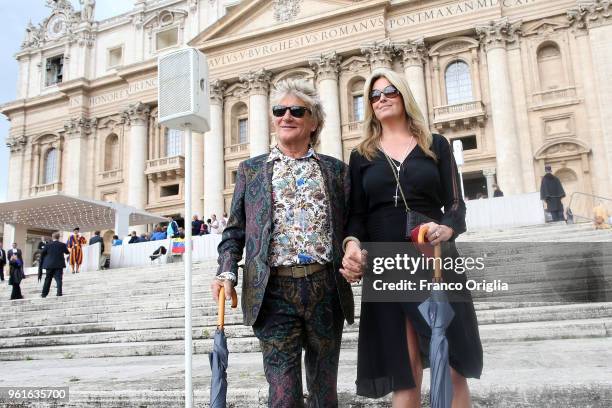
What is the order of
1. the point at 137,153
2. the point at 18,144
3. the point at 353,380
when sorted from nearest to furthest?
1. the point at 353,380
2. the point at 137,153
3. the point at 18,144

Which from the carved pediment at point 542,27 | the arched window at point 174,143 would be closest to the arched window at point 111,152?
the arched window at point 174,143

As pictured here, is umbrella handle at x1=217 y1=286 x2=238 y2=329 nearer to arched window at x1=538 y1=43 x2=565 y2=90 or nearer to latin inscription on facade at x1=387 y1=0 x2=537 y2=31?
arched window at x1=538 y1=43 x2=565 y2=90

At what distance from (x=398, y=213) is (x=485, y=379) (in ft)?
4.34

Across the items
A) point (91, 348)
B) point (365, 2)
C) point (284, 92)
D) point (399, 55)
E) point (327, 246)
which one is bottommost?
point (91, 348)

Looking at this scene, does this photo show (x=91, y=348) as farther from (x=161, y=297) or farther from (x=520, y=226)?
(x=520, y=226)

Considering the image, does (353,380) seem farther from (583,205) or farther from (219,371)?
(583,205)

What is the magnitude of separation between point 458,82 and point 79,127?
74.7 feet

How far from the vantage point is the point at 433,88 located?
24.0m

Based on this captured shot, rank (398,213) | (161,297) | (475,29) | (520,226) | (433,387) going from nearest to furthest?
(433,387) → (398,213) → (161,297) → (520,226) → (475,29)

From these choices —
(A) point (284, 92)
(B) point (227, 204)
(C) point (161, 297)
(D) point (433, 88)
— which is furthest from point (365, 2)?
(A) point (284, 92)

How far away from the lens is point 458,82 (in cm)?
2405

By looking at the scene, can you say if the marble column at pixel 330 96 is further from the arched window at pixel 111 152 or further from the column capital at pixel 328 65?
the arched window at pixel 111 152

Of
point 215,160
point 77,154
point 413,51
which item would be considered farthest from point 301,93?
point 77,154

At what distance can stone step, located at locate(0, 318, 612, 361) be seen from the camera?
4586 millimetres
